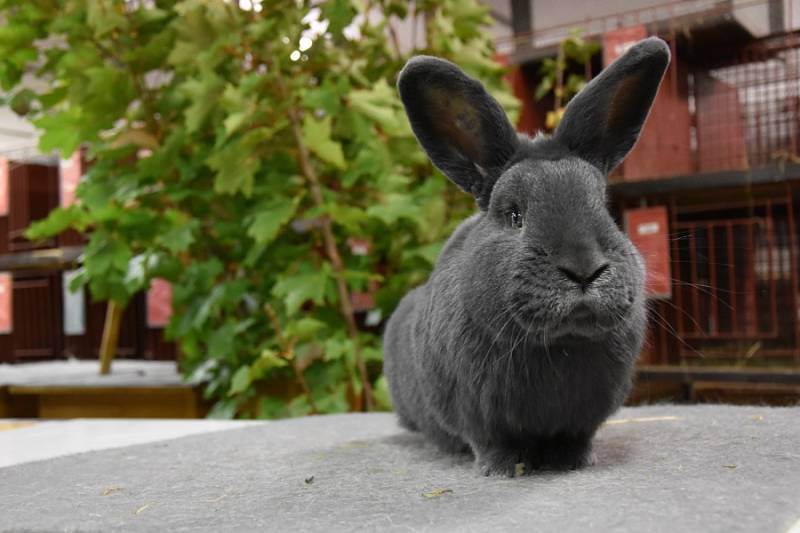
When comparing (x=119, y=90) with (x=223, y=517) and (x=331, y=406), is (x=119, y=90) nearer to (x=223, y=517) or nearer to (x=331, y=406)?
(x=331, y=406)

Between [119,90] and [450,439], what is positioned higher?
[119,90]

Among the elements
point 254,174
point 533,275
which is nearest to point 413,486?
point 533,275

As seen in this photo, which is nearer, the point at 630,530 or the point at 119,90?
the point at 630,530

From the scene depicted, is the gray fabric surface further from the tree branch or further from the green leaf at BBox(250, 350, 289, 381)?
the tree branch

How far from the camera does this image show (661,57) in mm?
777

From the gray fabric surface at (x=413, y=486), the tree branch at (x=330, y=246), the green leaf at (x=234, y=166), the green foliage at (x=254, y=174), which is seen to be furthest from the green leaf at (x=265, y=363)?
the gray fabric surface at (x=413, y=486)

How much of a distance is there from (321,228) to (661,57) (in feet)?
3.52

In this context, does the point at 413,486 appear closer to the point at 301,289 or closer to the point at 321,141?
the point at 301,289

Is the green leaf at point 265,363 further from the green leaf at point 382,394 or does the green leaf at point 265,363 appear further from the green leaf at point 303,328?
the green leaf at point 382,394

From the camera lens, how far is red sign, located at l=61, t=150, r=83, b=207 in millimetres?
2650

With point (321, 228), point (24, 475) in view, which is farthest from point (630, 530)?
point (321, 228)

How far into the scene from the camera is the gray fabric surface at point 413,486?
605mm

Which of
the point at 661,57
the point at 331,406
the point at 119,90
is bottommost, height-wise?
the point at 331,406

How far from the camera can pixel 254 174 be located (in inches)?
68.2
